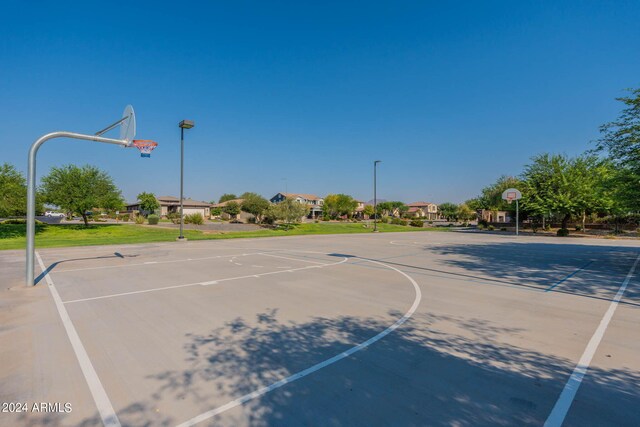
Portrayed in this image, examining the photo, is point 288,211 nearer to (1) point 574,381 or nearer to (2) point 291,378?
(2) point 291,378

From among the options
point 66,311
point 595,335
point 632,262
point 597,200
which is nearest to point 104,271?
point 66,311

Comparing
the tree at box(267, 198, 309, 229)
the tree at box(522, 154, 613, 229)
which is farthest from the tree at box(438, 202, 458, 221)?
the tree at box(267, 198, 309, 229)

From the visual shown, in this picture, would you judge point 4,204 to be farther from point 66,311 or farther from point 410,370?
point 410,370

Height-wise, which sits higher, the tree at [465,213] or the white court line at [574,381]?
the tree at [465,213]

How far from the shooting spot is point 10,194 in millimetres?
24453

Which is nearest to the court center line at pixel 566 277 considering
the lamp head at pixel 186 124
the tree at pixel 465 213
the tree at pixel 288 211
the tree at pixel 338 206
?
the lamp head at pixel 186 124

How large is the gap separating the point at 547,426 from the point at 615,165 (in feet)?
48.6

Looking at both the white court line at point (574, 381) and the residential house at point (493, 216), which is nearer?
the white court line at point (574, 381)

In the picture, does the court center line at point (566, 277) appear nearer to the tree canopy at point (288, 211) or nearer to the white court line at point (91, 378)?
the white court line at point (91, 378)

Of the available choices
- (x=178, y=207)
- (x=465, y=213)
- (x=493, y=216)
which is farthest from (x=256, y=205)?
(x=465, y=213)

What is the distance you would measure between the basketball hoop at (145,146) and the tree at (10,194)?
67.2 feet

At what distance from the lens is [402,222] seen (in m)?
58.1

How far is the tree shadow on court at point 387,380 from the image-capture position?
301 cm

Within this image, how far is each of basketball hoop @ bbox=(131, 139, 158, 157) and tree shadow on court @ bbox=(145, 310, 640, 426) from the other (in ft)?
29.0
